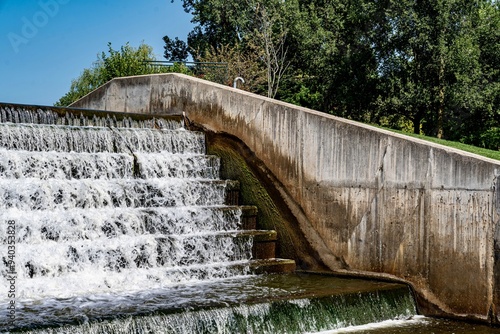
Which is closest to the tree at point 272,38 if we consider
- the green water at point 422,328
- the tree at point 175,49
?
Answer: the tree at point 175,49

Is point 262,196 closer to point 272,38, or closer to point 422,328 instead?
point 422,328

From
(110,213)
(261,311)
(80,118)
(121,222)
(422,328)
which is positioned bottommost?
(422,328)

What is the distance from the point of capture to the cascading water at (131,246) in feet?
23.1

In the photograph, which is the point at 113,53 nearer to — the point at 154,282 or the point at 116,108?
the point at 116,108

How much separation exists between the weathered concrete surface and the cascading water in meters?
0.65

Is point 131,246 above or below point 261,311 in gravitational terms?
above

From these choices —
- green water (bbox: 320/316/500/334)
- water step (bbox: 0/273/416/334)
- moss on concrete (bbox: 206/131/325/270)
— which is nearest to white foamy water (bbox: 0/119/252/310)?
moss on concrete (bbox: 206/131/325/270)

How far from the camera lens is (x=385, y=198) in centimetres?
941

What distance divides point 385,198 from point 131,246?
3.59 m

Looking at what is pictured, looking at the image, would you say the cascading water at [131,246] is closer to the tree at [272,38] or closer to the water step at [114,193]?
the water step at [114,193]

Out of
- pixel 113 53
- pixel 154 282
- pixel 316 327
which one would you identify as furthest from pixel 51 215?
pixel 113 53

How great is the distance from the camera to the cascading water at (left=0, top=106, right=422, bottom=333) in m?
7.04

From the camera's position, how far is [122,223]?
369 inches

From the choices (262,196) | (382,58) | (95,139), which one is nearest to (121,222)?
(95,139)
